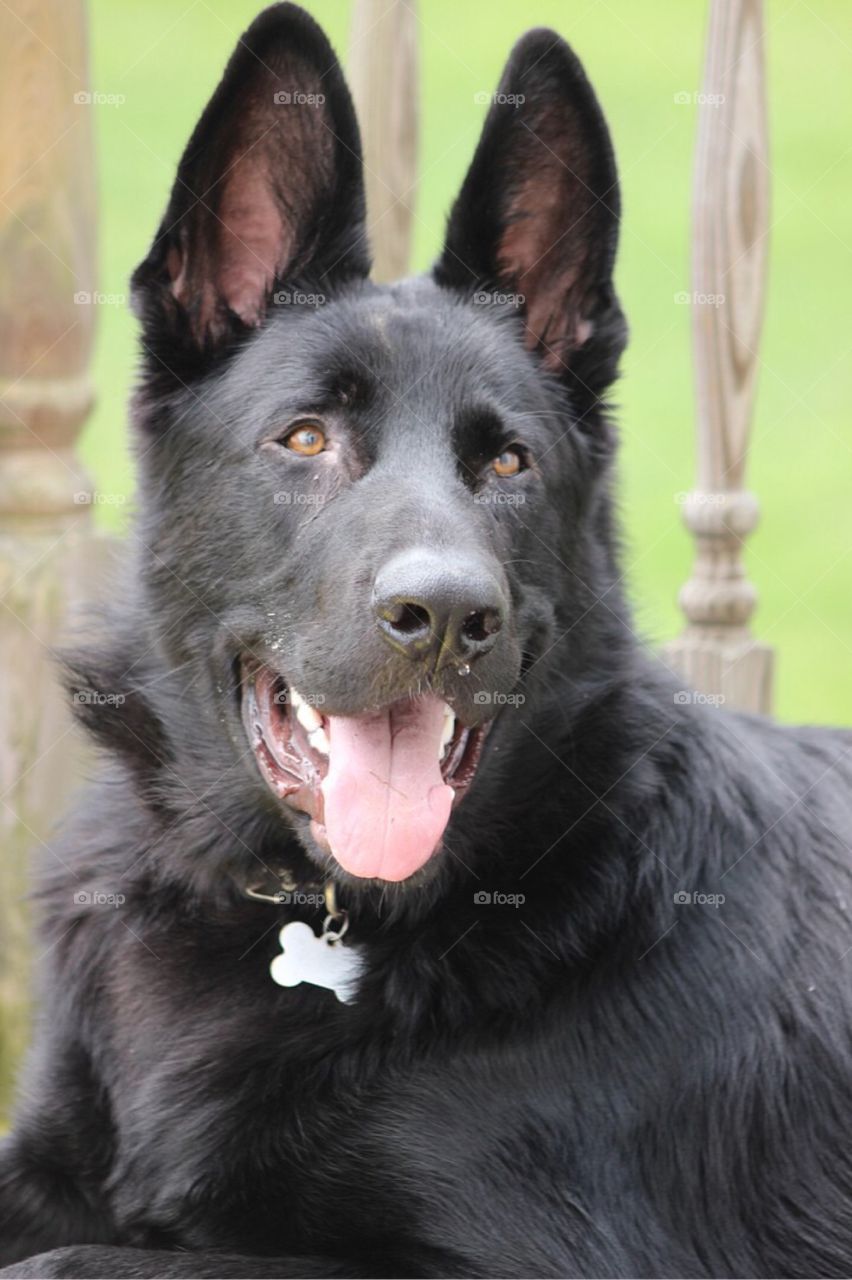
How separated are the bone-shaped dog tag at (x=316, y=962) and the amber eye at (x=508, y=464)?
37.0 inches

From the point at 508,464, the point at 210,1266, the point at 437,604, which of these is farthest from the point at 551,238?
the point at 210,1266

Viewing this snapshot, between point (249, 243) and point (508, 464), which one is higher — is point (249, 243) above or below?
above

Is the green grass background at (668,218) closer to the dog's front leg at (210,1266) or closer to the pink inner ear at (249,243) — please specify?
the pink inner ear at (249,243)

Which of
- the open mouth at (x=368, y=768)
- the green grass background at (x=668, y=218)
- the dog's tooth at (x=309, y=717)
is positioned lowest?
the green grass background at (x=668, y=218)

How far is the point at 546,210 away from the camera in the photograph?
3.32m

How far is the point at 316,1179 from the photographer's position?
2.86 metres

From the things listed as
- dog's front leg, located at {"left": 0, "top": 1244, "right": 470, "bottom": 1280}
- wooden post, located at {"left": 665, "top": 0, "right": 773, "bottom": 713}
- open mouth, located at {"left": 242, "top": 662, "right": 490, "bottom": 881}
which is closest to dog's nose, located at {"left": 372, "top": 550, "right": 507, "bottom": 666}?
open mouth, located at {"left": 242, "top": 662, "right": 490, "bottom": 881}

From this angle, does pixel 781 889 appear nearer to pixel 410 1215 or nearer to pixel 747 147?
pixel 410 1215

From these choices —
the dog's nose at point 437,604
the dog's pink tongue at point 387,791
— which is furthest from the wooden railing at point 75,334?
the dog's nose at point 437,604

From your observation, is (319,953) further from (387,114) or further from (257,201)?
(387,114)

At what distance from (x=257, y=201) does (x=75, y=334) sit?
0.97m

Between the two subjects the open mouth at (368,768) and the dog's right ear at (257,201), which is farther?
the dog's right ear at (257,201)

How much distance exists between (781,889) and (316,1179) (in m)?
1.08

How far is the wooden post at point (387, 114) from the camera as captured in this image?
4.35 m
